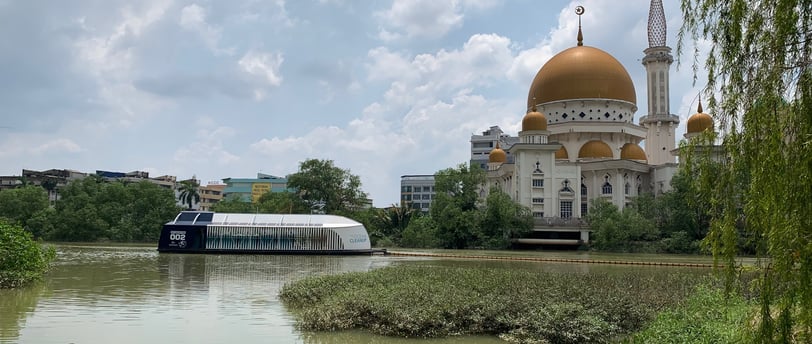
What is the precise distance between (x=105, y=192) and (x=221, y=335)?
56.2 m

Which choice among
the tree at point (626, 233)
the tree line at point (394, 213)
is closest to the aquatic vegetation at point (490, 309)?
the tree at point (626, 233)

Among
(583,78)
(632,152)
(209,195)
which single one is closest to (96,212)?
(583,78)

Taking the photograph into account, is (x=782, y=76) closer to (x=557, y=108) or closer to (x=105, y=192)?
(x=557, y=108)

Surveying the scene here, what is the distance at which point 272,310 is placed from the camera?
47.2 ft

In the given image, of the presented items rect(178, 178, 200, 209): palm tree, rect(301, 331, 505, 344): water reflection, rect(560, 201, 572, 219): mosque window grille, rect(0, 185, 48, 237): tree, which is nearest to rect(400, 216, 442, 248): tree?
rect(560, 201, 572, 219): mosque window grille

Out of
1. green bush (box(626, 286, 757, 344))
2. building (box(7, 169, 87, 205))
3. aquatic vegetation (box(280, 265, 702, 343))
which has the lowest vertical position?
aquatic vegetation (box(280, 265, 702, 343))

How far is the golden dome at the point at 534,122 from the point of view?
57.2 m

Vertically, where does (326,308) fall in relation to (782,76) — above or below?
below

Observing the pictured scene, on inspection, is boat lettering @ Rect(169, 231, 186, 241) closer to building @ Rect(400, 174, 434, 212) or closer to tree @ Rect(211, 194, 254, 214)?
tree @ Rect(211, 194, 254, 214)

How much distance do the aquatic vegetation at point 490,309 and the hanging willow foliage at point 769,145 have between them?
4187 millimetres

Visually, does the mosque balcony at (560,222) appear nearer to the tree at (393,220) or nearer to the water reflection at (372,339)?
the tree at (393,220)

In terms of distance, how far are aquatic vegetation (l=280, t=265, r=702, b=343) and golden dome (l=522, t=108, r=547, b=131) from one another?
139 feet

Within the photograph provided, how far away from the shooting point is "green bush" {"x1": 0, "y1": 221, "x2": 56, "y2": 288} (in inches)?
654

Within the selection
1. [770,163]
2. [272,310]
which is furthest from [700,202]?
[272,310]
